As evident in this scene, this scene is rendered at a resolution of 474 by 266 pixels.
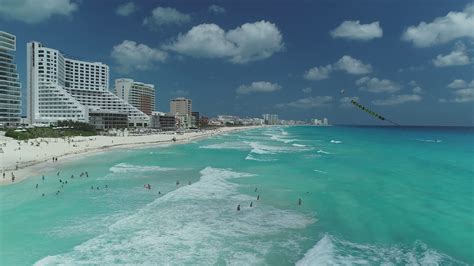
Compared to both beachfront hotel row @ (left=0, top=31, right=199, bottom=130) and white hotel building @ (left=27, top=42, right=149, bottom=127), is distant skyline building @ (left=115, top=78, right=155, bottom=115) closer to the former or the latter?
beachfront hotel row @ (left=0, top=31, right=199, bottom=130)

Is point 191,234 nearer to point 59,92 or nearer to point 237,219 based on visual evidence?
point 237,219

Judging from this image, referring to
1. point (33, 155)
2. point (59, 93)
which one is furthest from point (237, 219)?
point (59, 93)

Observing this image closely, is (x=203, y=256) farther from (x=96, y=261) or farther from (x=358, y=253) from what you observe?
(x=358, y=253)

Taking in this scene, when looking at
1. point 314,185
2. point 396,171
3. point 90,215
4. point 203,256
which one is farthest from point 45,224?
point 396,171

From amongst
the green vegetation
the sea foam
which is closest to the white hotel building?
the green vegetation

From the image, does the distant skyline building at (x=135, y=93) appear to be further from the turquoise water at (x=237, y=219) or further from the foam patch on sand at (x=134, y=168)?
the turquoise water at (x=237, y=219)
